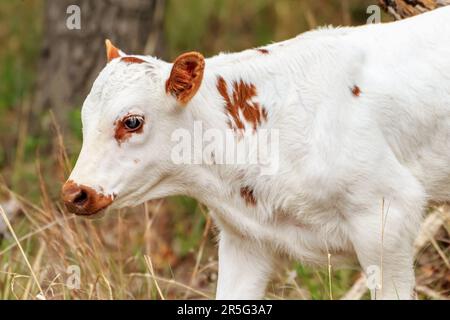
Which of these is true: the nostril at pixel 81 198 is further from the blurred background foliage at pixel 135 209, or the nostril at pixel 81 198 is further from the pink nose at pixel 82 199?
the blurred background foliage at pixel 135 209

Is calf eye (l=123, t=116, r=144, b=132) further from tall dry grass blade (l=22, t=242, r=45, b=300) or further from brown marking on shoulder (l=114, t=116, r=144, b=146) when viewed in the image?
tall dry grass blade (l=22, t=242, r=45, b=300)

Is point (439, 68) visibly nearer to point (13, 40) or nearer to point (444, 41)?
point (444, 41)

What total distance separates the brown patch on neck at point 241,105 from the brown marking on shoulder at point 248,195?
26 centimetres

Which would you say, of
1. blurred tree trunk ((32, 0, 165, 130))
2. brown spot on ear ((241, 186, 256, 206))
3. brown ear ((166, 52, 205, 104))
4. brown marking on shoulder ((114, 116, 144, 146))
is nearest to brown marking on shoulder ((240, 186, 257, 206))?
brown spot on ear ((241, 186, 256, 206))

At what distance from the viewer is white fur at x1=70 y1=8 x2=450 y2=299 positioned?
474 centimetres

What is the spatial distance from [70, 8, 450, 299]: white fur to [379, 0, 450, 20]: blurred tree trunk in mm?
588

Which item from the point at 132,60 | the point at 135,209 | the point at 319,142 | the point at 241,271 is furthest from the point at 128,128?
the point at 135,209

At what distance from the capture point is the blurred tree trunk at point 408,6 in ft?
18.8

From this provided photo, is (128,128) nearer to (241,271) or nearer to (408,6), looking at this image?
(241,271)

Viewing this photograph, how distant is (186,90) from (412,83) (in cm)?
100

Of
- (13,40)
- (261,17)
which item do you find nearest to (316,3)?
(261,17)

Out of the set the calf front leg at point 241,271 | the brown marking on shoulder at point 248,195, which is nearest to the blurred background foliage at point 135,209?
the calf front leg at point 241,271

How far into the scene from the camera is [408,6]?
19.1ft
